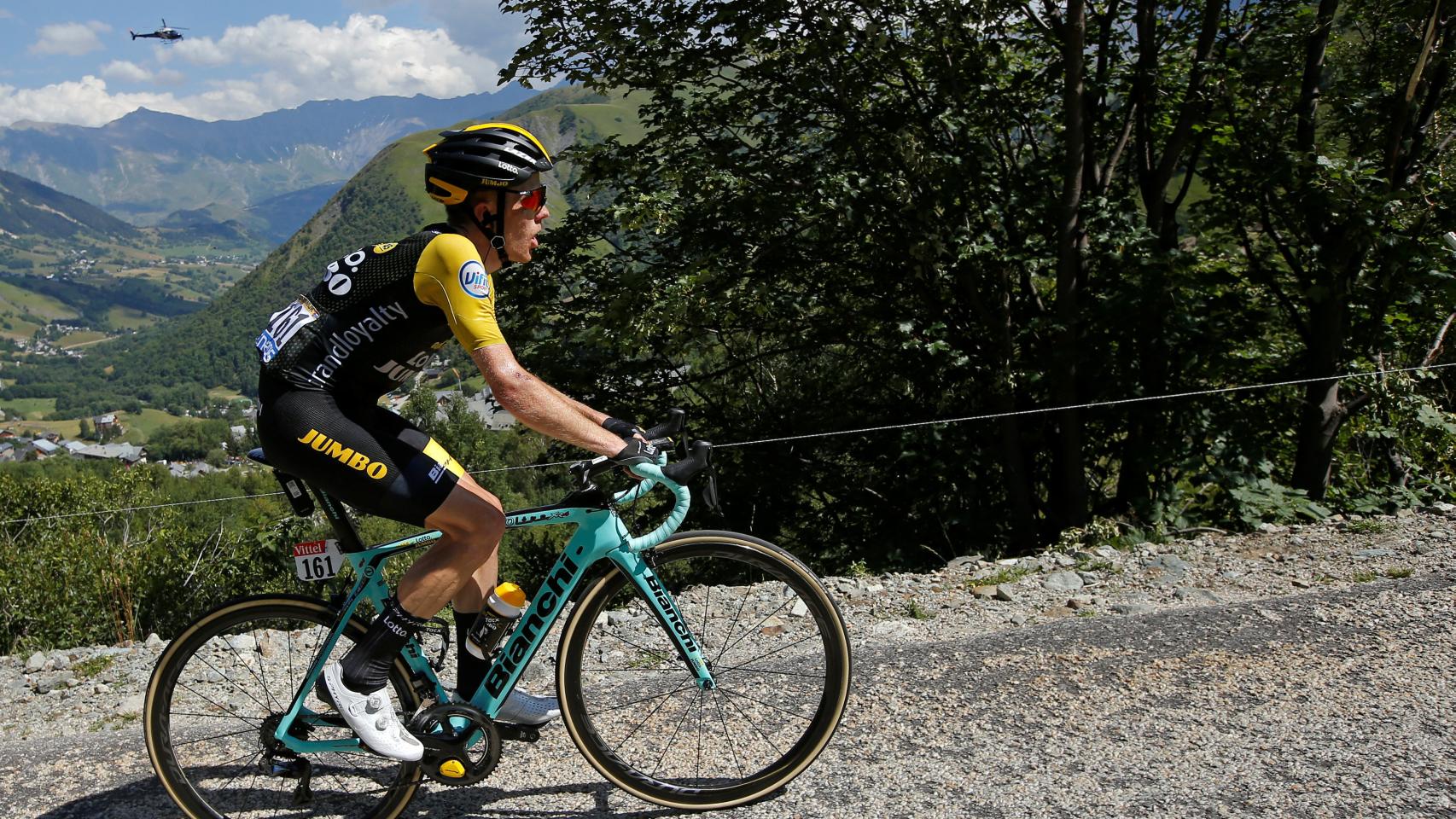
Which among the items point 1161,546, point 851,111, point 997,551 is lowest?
point 997,551

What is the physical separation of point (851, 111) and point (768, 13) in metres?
1.07

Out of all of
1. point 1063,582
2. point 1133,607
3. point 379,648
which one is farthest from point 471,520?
point 1063,582

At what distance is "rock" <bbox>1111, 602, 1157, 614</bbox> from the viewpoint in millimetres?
4887

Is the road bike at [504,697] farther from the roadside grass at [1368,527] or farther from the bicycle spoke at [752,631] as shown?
the roadside grass at [1368,527]

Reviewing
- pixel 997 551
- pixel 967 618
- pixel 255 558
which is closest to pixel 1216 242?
pixel 997 551

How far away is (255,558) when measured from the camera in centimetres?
827

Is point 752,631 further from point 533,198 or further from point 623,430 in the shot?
point 533,198

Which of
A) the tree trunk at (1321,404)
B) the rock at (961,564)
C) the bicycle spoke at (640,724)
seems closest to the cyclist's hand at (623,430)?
the bicycle spoke at (640,724)

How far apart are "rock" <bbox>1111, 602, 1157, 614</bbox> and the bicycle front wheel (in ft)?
6.29

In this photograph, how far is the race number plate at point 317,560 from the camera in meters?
3.12

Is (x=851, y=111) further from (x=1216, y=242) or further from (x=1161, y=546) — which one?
(x=1161, y=546)

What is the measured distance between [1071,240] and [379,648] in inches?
268

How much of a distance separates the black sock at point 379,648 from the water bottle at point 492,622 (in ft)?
0.66

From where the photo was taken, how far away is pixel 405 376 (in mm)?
3045
